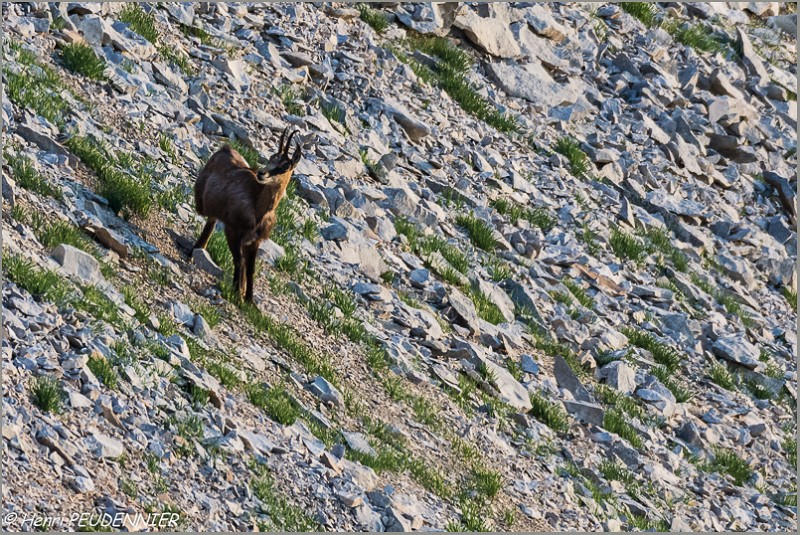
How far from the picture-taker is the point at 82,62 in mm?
14305

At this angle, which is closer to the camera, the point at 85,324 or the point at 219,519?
the point at 219,519

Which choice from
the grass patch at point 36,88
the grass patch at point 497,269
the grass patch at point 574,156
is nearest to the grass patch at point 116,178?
the grass patch at point 36,88

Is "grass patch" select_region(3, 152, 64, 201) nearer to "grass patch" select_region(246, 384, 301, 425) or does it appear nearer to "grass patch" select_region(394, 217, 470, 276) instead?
"grass patch" select_region(246, 384, 301, 425)

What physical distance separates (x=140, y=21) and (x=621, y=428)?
7973mm

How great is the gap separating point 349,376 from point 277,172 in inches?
85.9

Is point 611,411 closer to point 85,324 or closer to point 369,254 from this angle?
point 369,254

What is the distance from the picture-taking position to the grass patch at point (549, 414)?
13438 mm

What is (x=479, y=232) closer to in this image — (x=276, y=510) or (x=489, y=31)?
(x=489, y=31)

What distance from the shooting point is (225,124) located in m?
15.4

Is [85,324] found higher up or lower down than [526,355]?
higher up

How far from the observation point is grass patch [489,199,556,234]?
1745cm

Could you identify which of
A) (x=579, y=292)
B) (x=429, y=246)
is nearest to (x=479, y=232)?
(x=429, y=246)

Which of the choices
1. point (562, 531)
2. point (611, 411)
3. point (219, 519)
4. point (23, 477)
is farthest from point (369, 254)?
point (23, 477)

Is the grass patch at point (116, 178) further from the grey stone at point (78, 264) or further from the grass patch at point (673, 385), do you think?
the grass patch at point (673, 385)
